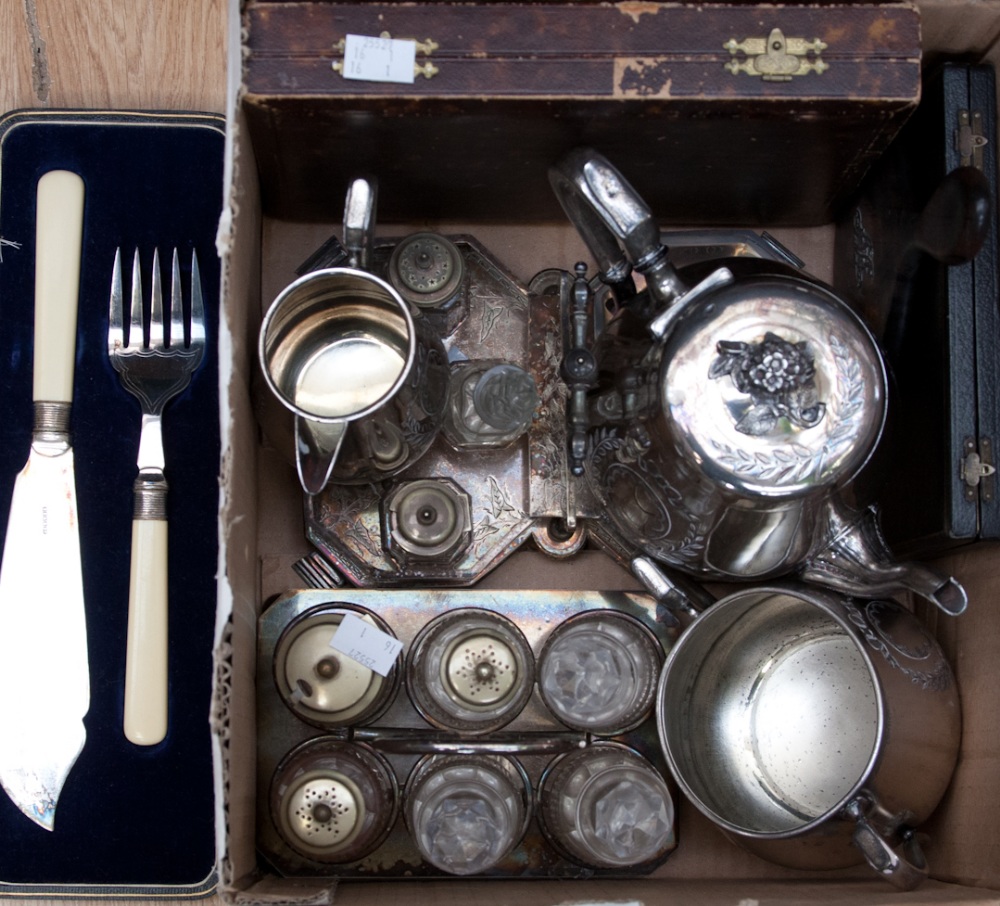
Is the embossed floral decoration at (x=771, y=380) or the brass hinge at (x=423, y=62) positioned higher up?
the brass hinge at (x=423, y=62)

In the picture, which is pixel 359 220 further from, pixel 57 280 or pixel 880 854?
pixel 880 854

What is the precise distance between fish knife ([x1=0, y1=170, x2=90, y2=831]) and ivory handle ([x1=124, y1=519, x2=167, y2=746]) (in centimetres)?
5

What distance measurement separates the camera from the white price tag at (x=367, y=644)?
974mm

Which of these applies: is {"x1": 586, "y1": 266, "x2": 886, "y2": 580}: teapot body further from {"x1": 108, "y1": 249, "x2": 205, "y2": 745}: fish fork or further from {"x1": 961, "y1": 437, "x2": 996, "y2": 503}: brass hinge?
{"x1": 108, "y1": 249, "x2": 205, "y2": 745}: fish fork

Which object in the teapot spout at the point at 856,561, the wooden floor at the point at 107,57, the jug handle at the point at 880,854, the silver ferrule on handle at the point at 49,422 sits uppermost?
the wooden floor at the point at 107,57

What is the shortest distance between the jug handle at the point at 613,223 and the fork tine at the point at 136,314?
1.55 ft

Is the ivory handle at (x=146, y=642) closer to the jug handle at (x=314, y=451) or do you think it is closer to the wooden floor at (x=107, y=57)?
the jug handle at (x=314, y=451)

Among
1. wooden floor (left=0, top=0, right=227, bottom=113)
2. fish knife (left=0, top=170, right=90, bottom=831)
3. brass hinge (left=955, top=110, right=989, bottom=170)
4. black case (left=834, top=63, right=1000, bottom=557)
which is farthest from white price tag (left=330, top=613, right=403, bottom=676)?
brass hinge (left=955, top=110, right=989, bottom=170)

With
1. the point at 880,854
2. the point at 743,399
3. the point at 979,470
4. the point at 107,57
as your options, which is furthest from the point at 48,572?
the point at 979,470

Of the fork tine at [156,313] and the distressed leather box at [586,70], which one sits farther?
the fork tine at [156,313]

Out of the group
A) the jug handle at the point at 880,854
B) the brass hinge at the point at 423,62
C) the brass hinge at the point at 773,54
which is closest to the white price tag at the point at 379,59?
the brass hinge at the point at 423,62

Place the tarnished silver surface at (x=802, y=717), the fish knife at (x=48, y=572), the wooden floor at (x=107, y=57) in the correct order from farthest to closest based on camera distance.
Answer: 1. the wooden floor at (x=107, y=57)
2. the fish knife at (x=48, y=572)
3. the tarnished silver surface at (x=802, y=717)

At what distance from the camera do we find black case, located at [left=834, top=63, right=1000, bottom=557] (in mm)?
944

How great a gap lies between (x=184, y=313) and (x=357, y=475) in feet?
0.90
